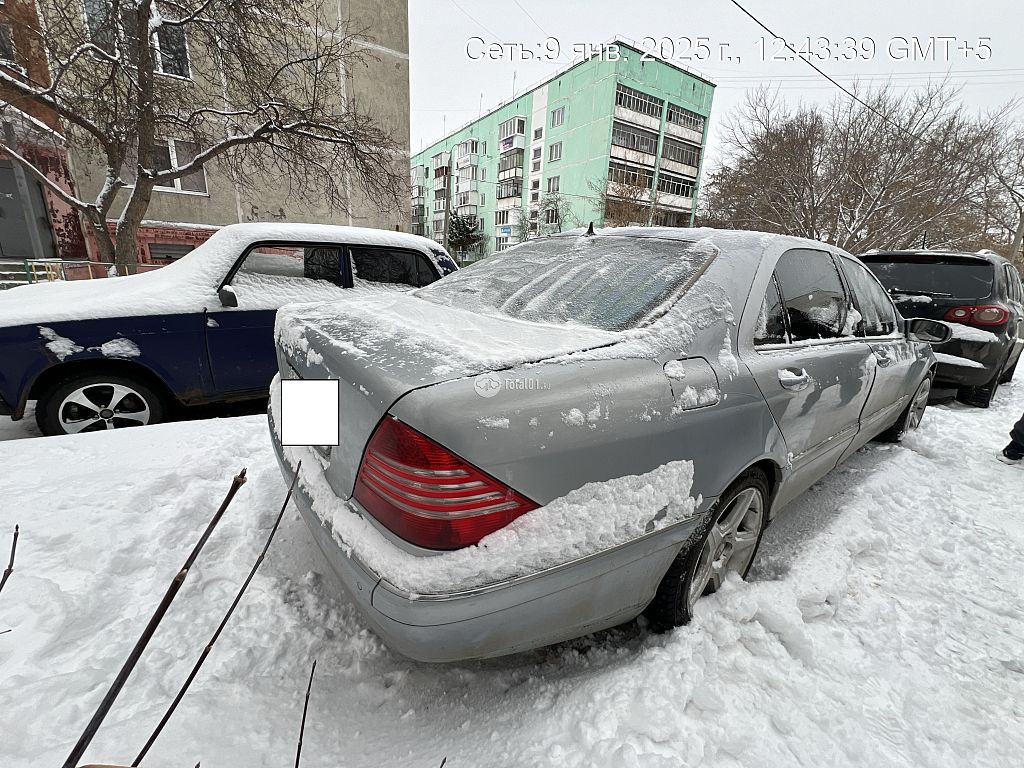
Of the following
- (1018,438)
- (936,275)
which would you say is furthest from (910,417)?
(936,275)

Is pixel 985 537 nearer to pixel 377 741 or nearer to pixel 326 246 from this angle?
pixel 377 741

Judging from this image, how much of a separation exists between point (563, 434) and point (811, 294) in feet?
6.22

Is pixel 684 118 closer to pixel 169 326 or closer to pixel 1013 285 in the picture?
pixel 1013 285

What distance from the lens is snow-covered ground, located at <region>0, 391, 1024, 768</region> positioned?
4.65 ft

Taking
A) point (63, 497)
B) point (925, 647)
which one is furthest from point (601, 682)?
point (63, 497)

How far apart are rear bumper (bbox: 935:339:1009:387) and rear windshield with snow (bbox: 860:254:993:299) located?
0.53 m

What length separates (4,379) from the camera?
2.98m

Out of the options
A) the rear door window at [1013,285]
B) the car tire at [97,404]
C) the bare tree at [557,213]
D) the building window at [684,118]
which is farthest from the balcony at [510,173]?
the car tire at [97,404]

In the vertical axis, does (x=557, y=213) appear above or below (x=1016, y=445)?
above

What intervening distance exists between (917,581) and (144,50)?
13.5m

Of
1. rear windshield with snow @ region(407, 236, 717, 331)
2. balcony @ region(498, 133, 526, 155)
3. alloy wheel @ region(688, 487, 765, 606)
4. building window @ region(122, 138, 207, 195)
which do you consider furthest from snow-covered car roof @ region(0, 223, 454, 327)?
balcony @ region(498, 133, 526, 155)

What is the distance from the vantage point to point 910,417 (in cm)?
417

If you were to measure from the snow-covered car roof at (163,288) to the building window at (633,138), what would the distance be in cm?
3753

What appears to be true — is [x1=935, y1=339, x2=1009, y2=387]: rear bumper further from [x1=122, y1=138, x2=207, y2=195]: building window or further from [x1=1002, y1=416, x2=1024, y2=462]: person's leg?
[x1=122, y1=138, x2=207, y2=195]: building window
